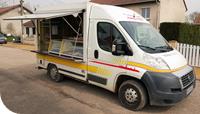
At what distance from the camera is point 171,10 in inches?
869

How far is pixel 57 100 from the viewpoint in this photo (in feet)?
17.6

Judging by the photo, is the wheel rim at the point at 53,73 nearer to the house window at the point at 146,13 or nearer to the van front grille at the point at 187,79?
the van front grille at the point at 187,79

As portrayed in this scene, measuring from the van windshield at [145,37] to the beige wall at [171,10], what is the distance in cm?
1542

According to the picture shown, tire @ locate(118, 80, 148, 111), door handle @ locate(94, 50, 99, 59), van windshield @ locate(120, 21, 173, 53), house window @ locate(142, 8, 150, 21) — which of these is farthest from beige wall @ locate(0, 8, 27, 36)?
tire @ locate(118, 80, 148, 111)

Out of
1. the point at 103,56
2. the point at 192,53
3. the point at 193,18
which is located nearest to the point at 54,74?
the point at 103,56

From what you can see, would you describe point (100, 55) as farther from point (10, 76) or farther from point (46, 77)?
point (10, 76)

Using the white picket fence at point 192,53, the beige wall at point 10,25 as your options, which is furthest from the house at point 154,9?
the beige wall at point 10,25

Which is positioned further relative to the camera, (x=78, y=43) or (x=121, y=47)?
(x=78, y=43)

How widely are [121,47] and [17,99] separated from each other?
3.14m

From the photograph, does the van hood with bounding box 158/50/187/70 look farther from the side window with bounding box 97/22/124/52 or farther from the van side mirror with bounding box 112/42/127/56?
the side window with bounding box 97/22/124/52

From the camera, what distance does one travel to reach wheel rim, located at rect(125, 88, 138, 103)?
4777 mm

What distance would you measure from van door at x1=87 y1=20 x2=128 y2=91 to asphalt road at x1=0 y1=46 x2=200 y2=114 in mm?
513

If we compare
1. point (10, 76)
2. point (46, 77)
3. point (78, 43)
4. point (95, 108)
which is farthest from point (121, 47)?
point (10, 76)

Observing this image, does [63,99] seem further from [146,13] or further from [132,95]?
[146,13]
